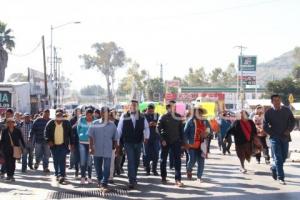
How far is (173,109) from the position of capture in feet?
41.4

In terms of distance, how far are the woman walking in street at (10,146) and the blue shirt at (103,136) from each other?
3121 mm

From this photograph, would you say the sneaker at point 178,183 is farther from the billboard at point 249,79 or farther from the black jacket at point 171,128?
the billboard at point 249,79

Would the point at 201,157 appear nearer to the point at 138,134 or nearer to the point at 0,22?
the point at 138,134

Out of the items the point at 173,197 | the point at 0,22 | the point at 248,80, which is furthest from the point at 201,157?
the point at 248,80

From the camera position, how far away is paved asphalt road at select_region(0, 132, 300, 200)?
10.7 meters

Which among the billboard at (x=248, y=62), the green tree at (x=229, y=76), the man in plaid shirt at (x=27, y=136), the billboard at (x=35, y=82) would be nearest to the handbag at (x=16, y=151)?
the man in plaid shirt at (x=27, y=136)

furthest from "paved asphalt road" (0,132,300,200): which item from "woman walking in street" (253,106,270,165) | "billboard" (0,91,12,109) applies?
"billboard" (0,91,12,109)

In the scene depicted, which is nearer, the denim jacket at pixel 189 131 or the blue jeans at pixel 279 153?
the blue jeans at pixel 279 153

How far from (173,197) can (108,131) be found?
77.0 inches

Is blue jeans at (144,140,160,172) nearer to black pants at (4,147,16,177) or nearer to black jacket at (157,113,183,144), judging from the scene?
black jacket at (157,113,183,144)

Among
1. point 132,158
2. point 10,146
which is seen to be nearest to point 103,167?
point 132,158

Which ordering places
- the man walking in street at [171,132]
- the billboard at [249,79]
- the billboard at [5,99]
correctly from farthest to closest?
the billboard at [249,79] → the billboard at [5,99] → the man walking in street at [171,132]

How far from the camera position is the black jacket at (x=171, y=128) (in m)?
12.4

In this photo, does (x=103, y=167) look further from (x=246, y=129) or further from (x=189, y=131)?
(x=246, y=129)
